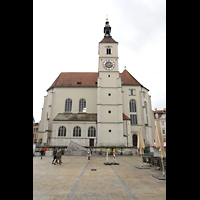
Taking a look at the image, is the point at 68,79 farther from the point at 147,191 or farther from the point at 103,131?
the point at 147,191

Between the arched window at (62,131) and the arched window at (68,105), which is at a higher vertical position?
the arched window at (68,105)

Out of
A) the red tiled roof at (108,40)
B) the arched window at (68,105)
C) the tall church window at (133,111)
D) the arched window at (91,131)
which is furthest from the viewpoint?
the red tiled roof at (108,40)

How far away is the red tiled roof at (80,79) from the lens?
39.3 m

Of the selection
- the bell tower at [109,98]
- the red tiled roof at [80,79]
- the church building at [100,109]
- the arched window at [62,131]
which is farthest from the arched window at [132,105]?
the arched window at [62,131]

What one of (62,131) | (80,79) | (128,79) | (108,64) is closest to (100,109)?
(62,131)

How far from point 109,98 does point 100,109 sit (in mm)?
3374

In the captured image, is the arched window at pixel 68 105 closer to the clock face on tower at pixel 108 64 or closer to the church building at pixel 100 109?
the church building at pixel 100 109

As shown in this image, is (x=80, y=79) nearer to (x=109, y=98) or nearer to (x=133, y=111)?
(x=109, y=98)

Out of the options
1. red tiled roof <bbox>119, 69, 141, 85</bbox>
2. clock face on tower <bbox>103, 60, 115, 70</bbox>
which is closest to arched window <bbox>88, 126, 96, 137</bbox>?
clock face on tower <bbox>103, 60, 115, 70</bbox>
